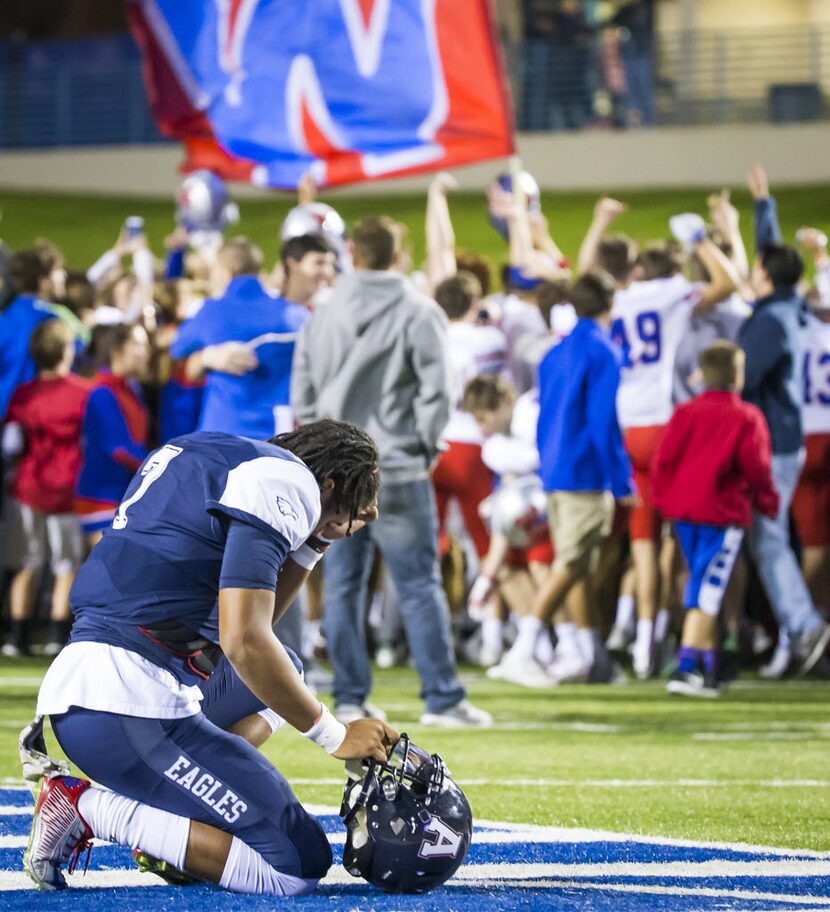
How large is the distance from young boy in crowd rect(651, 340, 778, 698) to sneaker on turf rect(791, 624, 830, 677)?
897 millimetres

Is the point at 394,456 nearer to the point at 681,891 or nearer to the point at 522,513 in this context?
the point at 522,513

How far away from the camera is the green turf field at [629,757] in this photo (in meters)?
6.11

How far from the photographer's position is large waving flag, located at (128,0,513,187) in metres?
11.7

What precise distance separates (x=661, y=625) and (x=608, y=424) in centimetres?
141

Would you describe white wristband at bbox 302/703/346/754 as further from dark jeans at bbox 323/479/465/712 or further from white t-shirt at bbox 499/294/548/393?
white t-shirt at bbox 499/294/548/393

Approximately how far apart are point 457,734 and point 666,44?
34.1 meters

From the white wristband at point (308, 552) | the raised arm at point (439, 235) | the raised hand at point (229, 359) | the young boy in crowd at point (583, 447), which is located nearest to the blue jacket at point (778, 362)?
the young boy in crowd at point (583, 447)

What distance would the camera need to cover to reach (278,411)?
9.11m

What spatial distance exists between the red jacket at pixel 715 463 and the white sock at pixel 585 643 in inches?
36.6

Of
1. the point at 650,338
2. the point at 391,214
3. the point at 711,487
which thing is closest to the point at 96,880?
the point at 711,487

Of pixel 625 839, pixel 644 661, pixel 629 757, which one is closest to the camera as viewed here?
pixel 625 839

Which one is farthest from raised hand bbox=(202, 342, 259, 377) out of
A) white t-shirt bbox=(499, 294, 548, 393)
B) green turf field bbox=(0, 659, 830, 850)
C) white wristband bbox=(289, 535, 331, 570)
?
white wristband bbox=(289, 535, 331, 570)

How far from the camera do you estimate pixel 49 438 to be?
458 inches

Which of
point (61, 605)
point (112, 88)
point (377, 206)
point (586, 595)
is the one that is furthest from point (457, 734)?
point (112, 88)
